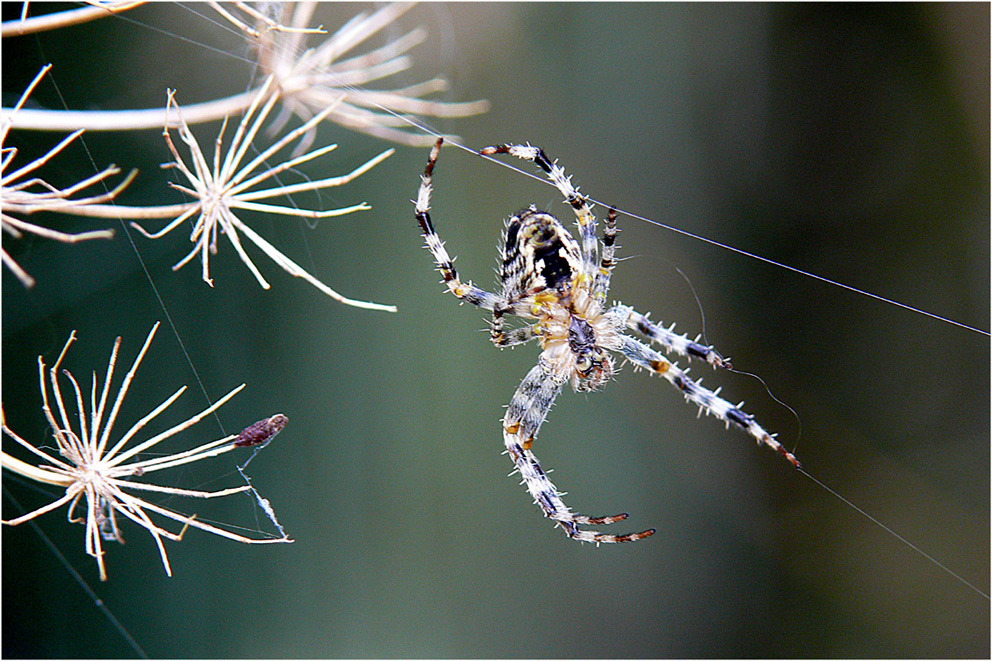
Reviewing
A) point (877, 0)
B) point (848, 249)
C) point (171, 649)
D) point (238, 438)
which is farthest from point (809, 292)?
point (171, 649)

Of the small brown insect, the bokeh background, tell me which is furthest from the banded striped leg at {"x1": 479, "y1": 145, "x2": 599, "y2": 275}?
the bokeh background

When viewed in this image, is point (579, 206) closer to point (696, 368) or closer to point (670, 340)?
point (670, 340)

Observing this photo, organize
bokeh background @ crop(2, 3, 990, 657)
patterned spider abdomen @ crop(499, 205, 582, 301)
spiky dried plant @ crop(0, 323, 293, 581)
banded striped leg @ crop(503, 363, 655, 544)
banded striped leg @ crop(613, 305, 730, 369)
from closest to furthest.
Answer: spiky dried plant @ crop(0, 323, 293, 581)
patterned spider abdomen @ crop(499, 205, 582, 301)
banded striped leg @ crop(613, 305, 730, 369)
banded striped leg @ crop(503, 363, 655, 544)
bokeh background @ crop(2, 3, 990, 657)

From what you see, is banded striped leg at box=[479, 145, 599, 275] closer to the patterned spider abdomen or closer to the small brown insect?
the patterned spider abdomen

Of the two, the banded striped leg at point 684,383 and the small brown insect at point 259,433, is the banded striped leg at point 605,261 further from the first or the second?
the small brown insect at point 259,433

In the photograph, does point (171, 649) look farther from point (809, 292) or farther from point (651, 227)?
point (809, 292)

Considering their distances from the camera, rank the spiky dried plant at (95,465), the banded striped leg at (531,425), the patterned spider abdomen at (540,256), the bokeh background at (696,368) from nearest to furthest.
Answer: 1. the spiky dried plant at (95,465)
2. the patterned spider abdomen at (540,256)
3. the banded striped leg at (531,425)
4. the bokeh background at (696,368)

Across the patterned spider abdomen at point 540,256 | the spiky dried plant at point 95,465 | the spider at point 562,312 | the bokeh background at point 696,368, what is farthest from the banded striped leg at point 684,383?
the bokeh background at point 696,368
